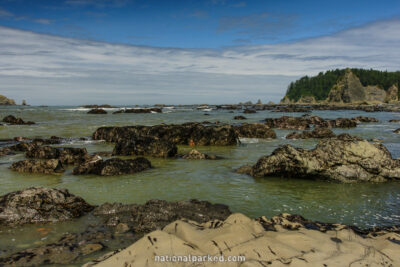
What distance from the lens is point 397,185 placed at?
7758 mm

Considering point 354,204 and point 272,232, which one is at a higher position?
point 272,232

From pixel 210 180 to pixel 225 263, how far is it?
495 centimetres

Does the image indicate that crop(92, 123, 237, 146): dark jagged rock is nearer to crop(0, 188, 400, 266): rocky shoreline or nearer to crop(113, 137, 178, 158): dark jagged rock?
crop(113, 137, 178, 158): dark jagged rock

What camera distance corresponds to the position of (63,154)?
11.0 m

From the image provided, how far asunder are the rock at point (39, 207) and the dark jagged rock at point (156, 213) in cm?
45

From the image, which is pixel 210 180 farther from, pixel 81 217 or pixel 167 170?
pixel 81 217

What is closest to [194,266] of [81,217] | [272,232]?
[272,232]

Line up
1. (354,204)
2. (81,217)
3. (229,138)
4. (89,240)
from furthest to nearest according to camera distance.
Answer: (229,138), (354,204), (81,217), (89,240)

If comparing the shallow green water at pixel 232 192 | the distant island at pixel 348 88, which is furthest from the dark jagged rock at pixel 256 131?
the distant island at pixel 348 88

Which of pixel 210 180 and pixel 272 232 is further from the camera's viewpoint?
pixel 210 180

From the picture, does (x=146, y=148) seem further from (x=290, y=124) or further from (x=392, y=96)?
(x=392, y=96)

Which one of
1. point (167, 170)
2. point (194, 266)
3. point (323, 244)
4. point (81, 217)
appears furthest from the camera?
point (167, 170)

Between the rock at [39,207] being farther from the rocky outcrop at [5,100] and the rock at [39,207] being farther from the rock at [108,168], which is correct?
the rocky outcrop at [5,100]

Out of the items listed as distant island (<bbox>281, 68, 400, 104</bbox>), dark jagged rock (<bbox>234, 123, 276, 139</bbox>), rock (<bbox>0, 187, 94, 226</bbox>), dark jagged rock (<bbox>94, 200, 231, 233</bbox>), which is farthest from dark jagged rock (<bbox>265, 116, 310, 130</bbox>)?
distant island (<bbox>281, 68, 400, 104</bbox>)
